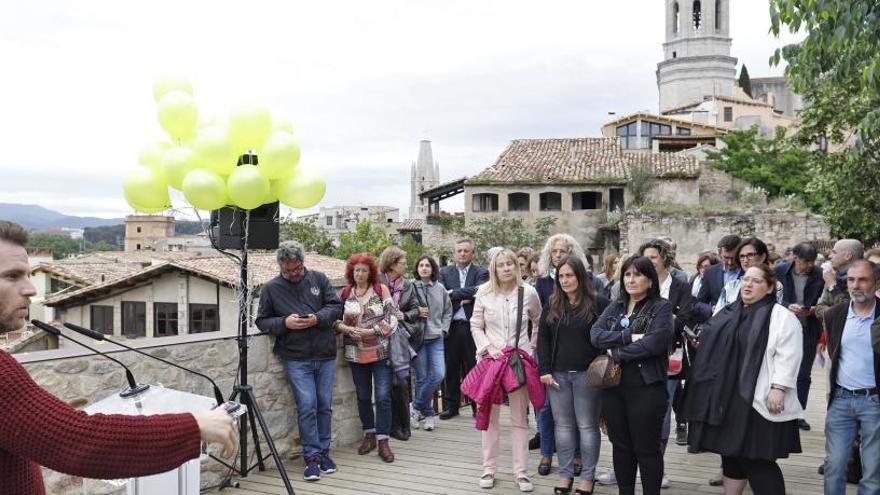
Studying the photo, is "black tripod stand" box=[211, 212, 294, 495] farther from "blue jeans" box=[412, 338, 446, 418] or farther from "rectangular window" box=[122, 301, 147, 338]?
"rectangular window" box=[122, 301, 147, 338]

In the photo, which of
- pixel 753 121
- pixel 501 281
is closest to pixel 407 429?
pixel 501 281

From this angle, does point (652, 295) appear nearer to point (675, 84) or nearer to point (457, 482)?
point (457, 482)

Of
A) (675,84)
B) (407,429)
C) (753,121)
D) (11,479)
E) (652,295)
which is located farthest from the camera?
(675,84)

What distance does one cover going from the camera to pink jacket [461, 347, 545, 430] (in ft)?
18.3

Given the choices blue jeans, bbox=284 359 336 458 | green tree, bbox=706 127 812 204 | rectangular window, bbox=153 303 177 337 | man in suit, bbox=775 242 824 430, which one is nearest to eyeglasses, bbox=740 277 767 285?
man in suit, bbox=775 242 824 430

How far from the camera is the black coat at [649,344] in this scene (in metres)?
4.73

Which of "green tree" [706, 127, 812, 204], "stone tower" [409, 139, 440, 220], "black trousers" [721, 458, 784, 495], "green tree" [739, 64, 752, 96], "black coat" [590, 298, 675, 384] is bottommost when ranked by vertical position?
"black trousers" [721, 458, 784, 495]

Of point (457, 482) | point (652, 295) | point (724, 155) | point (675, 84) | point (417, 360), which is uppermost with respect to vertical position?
point (675, 84)

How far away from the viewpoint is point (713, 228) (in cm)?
2648

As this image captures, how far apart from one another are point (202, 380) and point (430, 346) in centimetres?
260

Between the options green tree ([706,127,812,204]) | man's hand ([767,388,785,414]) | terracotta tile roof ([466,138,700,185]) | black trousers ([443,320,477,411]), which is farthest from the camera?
terracotta tile roof ([466,138,700,185])

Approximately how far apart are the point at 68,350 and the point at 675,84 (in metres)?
69.0

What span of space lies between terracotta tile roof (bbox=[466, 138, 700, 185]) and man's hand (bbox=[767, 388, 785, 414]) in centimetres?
3121

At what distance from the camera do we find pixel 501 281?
5.80m
